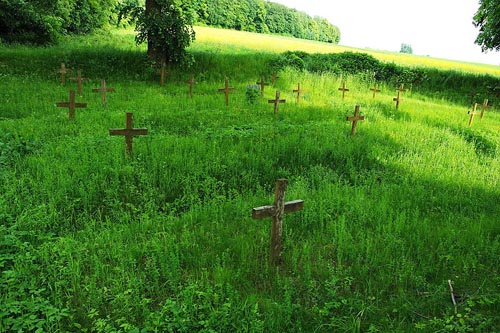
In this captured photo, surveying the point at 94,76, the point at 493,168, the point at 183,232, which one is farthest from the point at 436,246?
the point at 94,76

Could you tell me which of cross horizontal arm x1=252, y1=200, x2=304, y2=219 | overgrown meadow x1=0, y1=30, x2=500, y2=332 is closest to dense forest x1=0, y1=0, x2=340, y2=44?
overgrown meadow x1=0, y1=30, x2=500, y2=332

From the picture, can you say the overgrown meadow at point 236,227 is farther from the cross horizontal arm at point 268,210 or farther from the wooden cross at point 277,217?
the cross horizontal arm at point 268,210

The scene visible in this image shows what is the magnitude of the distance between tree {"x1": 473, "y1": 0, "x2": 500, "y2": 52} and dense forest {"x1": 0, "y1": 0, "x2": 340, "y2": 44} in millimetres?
18715

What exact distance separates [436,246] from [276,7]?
9541 centimetres

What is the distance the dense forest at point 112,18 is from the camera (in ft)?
78.7

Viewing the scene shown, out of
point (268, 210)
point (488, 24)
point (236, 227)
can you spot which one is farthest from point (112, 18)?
point (268, 210)

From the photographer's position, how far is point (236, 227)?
5.39 meters

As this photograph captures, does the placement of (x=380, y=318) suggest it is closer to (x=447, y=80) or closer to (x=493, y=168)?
(x=493, y=168)

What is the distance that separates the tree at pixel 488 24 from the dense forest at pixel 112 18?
1872 centimetres

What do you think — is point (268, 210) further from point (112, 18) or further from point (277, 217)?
point (112, 18)

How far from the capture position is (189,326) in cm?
351

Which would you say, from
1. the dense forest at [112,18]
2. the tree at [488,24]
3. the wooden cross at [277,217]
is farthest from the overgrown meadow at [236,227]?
the tree at [488,24]

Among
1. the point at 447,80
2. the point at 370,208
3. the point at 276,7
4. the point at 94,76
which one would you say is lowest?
the point at 370,208

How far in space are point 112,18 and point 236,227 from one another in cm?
4333
